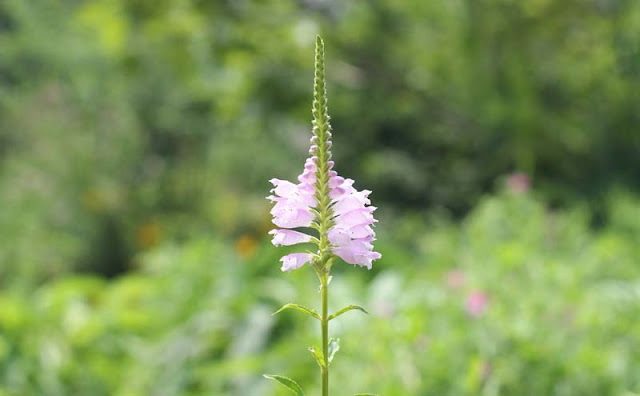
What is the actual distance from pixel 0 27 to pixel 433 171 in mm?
4589

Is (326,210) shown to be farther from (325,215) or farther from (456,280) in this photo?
(456,280)

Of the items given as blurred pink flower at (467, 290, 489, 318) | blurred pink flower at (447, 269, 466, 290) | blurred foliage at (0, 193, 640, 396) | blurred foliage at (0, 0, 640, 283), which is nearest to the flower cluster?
blurred foliage at (0, 193, 640, 396)

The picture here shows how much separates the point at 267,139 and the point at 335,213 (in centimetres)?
686

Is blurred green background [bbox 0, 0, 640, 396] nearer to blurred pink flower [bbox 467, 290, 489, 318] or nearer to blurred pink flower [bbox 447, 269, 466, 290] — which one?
blurred pink flower [bbox 447, 269, 466, 290]

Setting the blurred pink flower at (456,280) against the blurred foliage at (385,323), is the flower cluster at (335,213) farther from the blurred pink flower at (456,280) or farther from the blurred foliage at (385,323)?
A: the blurred pink flower at (456,280)

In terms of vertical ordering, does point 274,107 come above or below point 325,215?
above

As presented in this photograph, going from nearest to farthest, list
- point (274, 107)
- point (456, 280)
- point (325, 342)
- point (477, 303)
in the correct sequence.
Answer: point (325, 342)
point (477, 303)
point (456, 280)
point (274, 107)

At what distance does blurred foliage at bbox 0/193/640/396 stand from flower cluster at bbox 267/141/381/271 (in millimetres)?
1741

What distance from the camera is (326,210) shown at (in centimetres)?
84

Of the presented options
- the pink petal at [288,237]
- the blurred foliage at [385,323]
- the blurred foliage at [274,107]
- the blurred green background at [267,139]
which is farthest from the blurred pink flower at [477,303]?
the blurred foliage at [274,107]

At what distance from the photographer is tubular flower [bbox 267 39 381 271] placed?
0.82 m

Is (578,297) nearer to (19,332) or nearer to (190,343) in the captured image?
(190,343)

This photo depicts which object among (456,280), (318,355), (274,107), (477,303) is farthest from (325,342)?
(274,107)

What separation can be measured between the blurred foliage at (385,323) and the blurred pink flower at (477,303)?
18 mm
